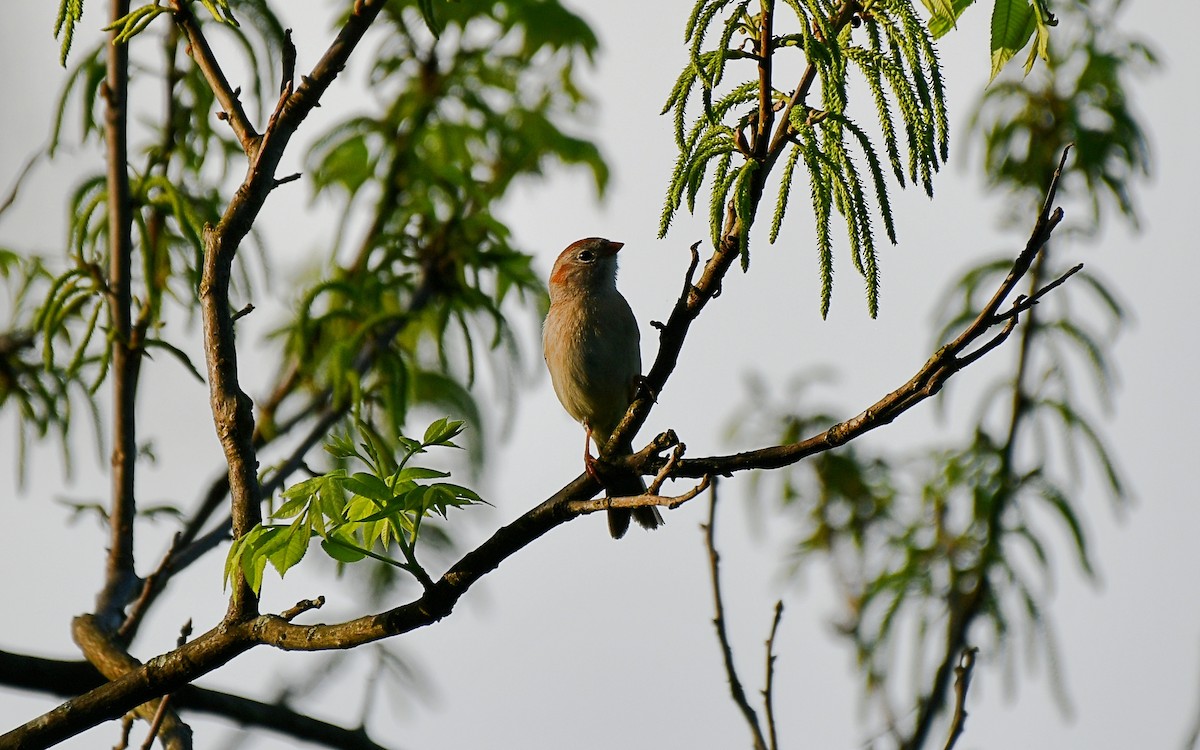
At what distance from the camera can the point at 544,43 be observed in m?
7.09

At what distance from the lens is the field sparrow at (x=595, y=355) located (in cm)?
620

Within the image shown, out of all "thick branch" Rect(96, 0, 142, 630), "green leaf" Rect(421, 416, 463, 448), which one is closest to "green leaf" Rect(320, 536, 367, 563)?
"green leaf" Rect(421, 416, 463, 448)

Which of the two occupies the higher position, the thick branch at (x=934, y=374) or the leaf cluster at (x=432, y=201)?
the leaf cluster at (x=432, y=201)

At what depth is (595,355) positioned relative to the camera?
6.21 meters

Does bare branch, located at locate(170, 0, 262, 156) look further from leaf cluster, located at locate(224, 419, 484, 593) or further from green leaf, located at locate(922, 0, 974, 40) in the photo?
green leaf, located at locate(922, 0, 974, 40)

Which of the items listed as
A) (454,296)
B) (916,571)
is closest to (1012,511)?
(916,571)

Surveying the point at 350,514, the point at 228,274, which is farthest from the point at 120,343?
the point at 350,514

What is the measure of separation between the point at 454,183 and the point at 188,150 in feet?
3.92

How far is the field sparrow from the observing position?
20.4 feet

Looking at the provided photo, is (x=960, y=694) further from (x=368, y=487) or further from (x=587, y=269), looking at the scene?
(x=587, y=269)

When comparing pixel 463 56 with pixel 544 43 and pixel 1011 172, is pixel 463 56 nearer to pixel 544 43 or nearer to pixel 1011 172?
pixel 544 43

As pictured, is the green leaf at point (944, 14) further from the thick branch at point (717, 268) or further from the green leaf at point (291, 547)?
the green leaf at point (291, 547)

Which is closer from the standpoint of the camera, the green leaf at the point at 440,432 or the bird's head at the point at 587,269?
the green leaf at the point at 440,432

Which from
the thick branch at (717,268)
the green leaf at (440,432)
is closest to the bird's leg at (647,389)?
the thick branch at (717,268)
